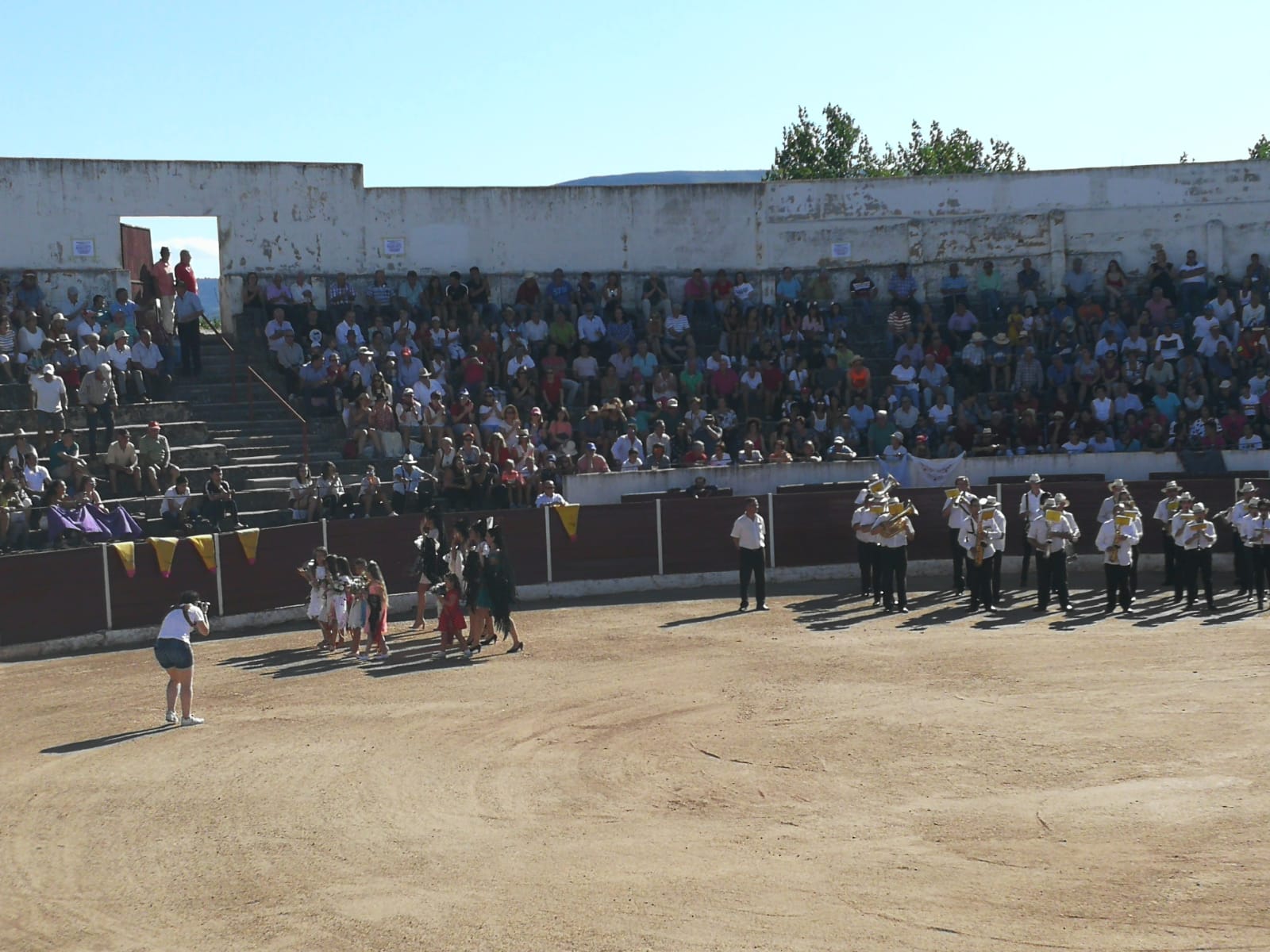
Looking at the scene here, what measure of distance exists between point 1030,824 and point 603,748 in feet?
14.6

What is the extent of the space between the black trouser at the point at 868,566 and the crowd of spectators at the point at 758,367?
13.3 feet

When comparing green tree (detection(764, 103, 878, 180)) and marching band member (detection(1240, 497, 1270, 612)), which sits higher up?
green tree (detection(764, 103, 878, 180))

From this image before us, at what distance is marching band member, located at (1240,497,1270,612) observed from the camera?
2223cm

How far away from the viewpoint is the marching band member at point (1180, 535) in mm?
22469

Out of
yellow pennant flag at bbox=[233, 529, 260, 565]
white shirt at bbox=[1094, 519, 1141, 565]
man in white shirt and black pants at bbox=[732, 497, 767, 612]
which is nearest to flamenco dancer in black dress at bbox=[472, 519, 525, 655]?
man in white shirt and black pants at bbox=[732, 497, 767, 612]

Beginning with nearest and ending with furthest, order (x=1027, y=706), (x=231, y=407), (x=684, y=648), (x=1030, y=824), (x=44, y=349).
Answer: (x=1030, y=824) → (x=1027, y=706) → (x=684, y=648) → (x=44, y=349) → (x=231, y=407)

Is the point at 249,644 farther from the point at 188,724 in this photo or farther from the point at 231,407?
the point at 231,407

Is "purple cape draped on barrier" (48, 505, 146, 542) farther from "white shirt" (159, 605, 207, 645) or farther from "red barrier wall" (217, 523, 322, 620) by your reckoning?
"white shirt" (159, 605, 207, 645)

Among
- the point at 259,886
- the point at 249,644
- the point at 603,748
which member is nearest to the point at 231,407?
the point at 249,644

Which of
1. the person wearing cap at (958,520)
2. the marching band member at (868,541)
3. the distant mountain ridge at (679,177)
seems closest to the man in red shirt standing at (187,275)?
the marching band member at (868,541)

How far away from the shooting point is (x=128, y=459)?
950 inches

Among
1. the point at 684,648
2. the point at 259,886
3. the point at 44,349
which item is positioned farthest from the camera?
the point at 44,349

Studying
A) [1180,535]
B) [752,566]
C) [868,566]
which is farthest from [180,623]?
[1180,535]

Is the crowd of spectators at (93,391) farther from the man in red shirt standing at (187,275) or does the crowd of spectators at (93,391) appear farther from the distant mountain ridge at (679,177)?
the distant mountain ridge at (679,177)
